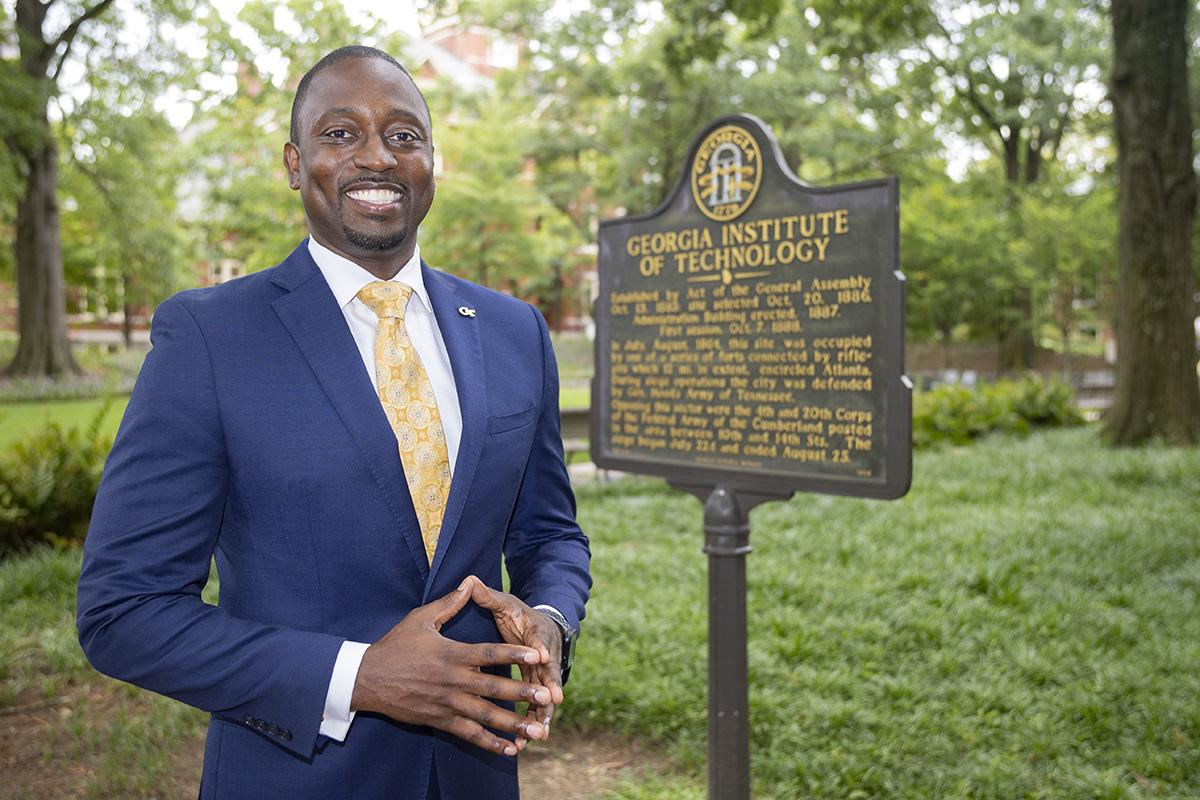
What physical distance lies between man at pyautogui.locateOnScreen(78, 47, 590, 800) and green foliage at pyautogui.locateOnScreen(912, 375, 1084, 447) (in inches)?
470

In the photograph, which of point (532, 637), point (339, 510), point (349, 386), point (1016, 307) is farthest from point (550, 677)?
point (1016, 307)

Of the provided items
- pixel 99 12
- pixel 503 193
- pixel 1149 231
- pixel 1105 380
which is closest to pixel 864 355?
pixel 1149 231

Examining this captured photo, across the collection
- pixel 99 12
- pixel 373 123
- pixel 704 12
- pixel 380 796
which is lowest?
pixel 380 796

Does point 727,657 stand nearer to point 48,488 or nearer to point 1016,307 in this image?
point 48,488

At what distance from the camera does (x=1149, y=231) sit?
11648 mm

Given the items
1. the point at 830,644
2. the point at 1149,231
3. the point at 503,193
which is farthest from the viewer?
the point at 503,193

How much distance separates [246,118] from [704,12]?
11.1m

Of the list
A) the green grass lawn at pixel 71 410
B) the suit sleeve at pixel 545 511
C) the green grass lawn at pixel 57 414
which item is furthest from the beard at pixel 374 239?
the green grass lawn at pixel 57 414

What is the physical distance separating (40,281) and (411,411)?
24.0m

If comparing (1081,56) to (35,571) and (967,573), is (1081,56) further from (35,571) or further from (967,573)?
(35,571)

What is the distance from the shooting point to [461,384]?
1.79m

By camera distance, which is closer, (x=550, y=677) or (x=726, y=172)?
(x=550, y=677)

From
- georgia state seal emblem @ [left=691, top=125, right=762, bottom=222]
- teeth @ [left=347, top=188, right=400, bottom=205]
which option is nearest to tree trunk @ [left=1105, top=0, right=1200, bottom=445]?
georgia state seal emblem @ [left=691, top=125, right=762, bottom=222]

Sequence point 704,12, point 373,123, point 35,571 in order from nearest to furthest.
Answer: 1. point 373,123
2. point 35,571
3. point 704,12
